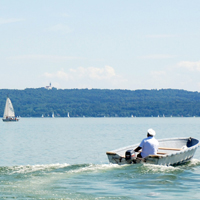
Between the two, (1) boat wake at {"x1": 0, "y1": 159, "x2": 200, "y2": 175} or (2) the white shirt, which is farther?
(2) the white shirt

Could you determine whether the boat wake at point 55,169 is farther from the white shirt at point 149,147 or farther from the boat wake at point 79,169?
the white shirt at point 149,147

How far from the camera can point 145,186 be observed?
18797 millimetres

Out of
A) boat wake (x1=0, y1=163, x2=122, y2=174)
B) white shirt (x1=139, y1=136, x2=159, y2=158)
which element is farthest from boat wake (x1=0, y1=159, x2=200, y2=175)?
white shirt (x1=139, y1=136, x2=159, y2=158)

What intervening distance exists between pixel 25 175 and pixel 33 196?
4.23m

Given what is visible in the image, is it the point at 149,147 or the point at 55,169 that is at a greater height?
the point at 149,147

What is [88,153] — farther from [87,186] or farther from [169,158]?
[87,186]

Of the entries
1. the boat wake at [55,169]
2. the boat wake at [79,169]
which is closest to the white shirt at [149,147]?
the boat wake at [79,169]

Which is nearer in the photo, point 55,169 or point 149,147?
point 55,169

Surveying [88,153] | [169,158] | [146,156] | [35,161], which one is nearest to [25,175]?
[146,156]

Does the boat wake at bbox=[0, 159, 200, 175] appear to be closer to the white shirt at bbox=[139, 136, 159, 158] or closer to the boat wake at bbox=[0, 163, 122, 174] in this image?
the boat wake at bbox=[0, 163, 122, 174]

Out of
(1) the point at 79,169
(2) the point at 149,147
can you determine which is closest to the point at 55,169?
(1) the point at 79,169

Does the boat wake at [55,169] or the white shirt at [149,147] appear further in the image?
the white shirt at [149,147]

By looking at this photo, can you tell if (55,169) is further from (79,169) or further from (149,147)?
(149,147)

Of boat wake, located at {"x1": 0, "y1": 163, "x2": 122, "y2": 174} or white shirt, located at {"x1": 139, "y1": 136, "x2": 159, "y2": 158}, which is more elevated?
white shirt, located at {"x1": 139, "y1": 136, "x2": 159, "y2": 158}
